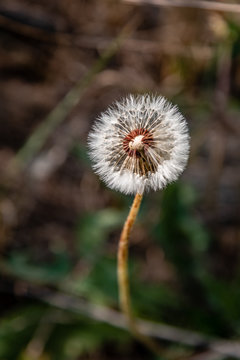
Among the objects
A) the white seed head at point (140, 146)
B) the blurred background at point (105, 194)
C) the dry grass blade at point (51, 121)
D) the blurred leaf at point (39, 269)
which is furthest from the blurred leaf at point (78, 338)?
the white seed head at point (140, 146)

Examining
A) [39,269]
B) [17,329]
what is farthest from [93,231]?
[17,329]

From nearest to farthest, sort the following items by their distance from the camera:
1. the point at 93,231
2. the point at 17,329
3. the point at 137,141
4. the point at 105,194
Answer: the point at 137,141
the point at 17,329
the point at 93,231
the point at 105,194

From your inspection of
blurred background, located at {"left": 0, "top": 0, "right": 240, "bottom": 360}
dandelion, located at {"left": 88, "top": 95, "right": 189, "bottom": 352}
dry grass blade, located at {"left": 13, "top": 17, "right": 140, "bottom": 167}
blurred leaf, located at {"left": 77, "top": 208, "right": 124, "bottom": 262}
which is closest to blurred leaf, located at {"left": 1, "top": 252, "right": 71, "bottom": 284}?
blurred background, located at {"left": 0, "top": 0, "right": 240, "bottom": 360}

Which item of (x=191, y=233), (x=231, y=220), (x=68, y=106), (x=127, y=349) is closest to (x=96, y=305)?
(x=127, y=349)

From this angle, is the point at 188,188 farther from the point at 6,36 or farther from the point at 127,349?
the point at 6,36

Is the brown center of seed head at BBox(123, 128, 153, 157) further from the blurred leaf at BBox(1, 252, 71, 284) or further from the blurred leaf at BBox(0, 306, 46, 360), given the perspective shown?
the blurred leaf at BBox(0, 306, 46, 360)

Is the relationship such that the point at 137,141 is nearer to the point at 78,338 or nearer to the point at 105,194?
the point at 78,338
